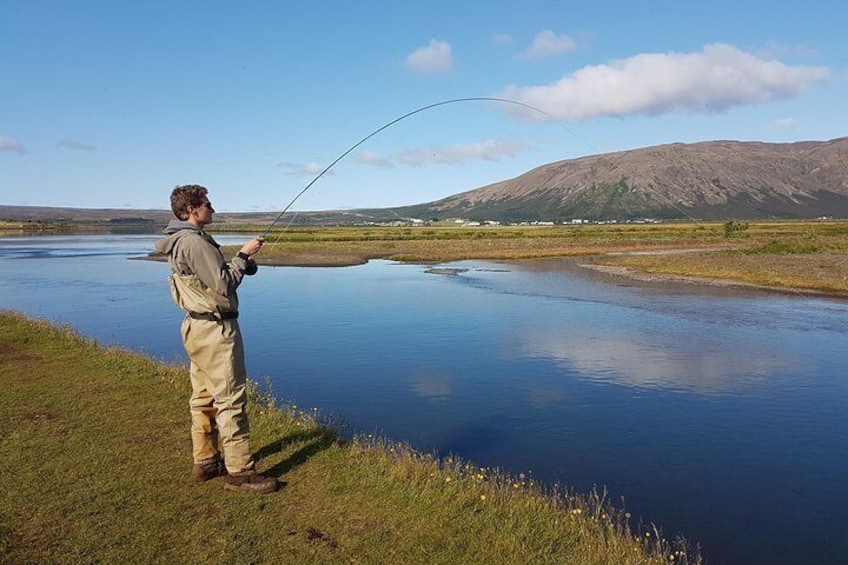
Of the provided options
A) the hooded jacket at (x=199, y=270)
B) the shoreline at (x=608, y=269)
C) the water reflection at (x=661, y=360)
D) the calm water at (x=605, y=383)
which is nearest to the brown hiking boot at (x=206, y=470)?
the hooded jacket at (x=199, y=270)

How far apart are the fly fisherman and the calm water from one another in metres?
4.59

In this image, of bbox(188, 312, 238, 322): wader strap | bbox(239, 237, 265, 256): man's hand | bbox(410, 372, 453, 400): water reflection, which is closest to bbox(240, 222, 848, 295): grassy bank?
bbox(410, 372, 453, 400): water reflection

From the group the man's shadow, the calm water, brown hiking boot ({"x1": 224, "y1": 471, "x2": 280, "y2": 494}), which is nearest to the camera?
brown hiking boot ({"x1": 224, "y1": 471, "x2": 280, "y2": 494})

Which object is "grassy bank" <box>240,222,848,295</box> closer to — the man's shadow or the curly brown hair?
the man's shadow

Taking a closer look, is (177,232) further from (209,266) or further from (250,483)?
(250,483)

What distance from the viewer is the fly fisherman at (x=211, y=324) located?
636 cm

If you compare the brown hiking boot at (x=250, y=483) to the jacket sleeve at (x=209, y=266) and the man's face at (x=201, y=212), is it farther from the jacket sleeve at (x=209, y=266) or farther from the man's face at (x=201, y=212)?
the man's face at (x=201, y=212)

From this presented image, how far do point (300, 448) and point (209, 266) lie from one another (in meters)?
3.15

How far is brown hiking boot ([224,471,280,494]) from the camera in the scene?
676 centimetres

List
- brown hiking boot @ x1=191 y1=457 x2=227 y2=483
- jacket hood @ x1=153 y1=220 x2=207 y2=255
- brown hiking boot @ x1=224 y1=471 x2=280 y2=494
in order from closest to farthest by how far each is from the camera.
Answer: jacket hood @ x1=153 y1=220 x2=207 y2=255 → brown hiking boot @ x1=224 y1=471 x2=280 y2=494 → brown hiking boot @ x1=191 y1=457 x2=227 y2=483

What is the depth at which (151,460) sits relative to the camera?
7648mm

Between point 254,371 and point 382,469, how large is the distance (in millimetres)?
9749

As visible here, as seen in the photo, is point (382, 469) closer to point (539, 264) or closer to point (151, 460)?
point (151, 460)

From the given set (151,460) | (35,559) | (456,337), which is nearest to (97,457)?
(151,460)
